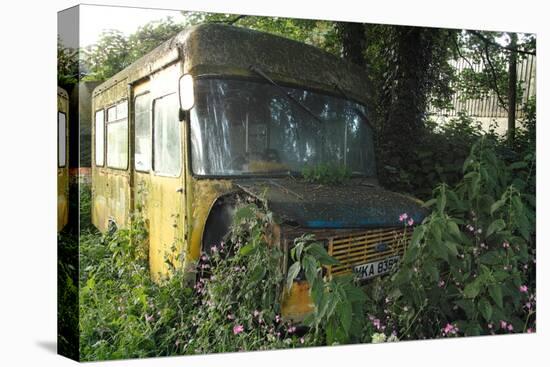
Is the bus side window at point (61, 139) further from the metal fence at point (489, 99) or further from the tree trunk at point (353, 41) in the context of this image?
the metal fence at point (489, 99)

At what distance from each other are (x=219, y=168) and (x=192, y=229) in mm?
426

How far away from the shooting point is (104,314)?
533 cm

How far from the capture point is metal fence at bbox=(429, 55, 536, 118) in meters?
6.54

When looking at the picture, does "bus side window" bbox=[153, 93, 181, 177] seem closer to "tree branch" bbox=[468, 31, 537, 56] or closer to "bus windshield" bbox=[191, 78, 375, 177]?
"bus windshield" bbox=[191, 78, 375, 177]

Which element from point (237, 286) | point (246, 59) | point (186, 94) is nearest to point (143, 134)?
point (186, 94)

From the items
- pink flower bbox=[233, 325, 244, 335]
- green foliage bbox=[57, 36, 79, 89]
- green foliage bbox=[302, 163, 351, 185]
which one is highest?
green foliage bbox=[57, 36, 79, 89]

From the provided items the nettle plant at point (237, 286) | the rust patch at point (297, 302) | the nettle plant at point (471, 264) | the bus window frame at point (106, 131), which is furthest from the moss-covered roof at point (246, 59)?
the rust patch at point (297, 302)

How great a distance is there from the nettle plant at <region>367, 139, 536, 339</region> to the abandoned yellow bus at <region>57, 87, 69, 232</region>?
218 cm

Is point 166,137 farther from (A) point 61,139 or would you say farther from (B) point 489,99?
(B) point 489,99

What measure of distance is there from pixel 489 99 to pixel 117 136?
2933 mm

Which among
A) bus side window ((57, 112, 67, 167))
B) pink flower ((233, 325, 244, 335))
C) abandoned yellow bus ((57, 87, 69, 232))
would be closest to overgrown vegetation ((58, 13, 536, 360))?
pink flower ((233, 325, 244, 335))

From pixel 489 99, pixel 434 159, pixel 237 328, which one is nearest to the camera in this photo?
pixel 237 328

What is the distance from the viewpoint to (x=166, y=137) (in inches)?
217

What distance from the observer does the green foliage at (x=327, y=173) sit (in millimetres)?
5828
